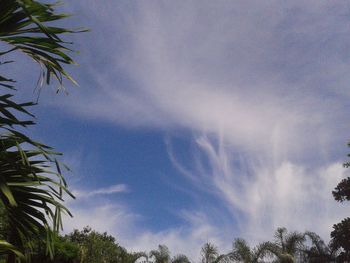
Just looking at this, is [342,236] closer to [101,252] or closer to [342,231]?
[342,231]

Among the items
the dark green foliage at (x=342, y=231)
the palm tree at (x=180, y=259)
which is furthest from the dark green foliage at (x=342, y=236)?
the palm tree at (x=180, y=259)

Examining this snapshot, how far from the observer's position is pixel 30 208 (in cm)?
425

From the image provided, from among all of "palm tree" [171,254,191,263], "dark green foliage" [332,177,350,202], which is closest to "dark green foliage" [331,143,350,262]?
"dark green foliage" [332,177,350,202]

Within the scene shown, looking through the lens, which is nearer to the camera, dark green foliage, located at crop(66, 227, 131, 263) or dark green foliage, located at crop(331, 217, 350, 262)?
dark green foliage, located at crop(331, 217, 350, 262)

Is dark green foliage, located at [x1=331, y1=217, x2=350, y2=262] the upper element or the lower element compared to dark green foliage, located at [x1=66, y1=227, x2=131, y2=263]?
lower

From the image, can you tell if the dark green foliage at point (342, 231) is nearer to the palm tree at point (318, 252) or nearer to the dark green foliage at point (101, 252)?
the palm tree at point (318, 252)

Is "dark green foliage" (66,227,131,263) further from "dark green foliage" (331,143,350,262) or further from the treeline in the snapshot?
"dark green foliage" (331,143,350,262)

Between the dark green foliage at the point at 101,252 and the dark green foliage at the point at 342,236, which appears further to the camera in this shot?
the dark green foliage at the point at 101,252

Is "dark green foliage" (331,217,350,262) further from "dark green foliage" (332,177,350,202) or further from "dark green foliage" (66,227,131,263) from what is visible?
"dark green foliage" (66,227,131,263)

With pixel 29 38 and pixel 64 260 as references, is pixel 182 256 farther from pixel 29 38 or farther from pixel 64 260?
pixel 29 38

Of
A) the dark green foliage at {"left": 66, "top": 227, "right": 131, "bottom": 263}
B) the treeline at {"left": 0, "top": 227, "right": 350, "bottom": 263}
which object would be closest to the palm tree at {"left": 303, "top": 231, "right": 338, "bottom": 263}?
the treeline at {"left": 0, "top": 227, "right": 350, "bottom": 263}

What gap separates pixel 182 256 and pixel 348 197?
39.5 ft

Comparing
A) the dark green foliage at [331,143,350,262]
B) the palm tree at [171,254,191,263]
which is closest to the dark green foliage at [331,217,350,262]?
the dark green foliage at [331,143,350,262]

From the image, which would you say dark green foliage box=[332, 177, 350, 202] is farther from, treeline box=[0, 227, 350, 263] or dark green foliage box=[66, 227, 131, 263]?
dark green foliage box=[66, 227, 131, 263]
